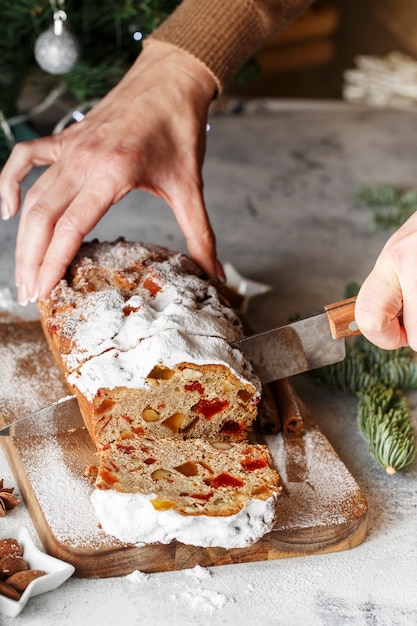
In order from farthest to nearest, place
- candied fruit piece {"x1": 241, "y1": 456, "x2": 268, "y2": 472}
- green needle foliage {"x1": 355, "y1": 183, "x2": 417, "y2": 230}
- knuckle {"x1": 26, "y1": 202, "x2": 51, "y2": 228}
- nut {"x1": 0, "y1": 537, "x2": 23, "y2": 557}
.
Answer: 1. green needle foliage {"x1": 355, "y1": 183, "x2": 417, "y2": 230}
2. knuckle {"x1": 26, "y1": 202, "x2": 51, "y2": 228}
3. candied fruit piece {"x1": 241, "y1": 456, "x2": 268, "y2": 472}
4. nut {"x1": 0, "y1": 537, "x2": 23, "y2": 557}

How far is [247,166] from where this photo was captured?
13.8 feet

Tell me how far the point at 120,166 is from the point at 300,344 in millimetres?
750

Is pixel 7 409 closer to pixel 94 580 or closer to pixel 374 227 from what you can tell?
pixel 94 580

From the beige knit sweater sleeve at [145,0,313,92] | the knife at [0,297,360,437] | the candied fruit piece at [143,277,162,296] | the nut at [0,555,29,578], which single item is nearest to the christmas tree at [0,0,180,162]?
the beige knit sweater sleeve at [145,0,313,92]

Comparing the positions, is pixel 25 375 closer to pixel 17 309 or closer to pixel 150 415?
pixel 17 309

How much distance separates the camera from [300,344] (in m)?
2.26

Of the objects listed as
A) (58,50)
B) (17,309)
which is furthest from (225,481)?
(58,50)

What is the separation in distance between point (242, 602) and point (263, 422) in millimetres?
537

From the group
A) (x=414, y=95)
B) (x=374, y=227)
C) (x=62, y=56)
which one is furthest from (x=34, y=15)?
(x=414, y=95)

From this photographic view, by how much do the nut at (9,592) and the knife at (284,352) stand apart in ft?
1.57

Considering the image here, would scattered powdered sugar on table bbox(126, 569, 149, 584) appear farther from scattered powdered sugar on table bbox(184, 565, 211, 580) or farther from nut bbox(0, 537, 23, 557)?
nut bbox(0, 537, 23, 557)

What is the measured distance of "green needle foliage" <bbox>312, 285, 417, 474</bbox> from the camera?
2.23m

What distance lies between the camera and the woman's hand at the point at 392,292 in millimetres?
1869

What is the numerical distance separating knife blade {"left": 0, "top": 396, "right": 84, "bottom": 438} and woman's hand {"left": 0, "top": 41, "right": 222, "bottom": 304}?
0.37 metres
